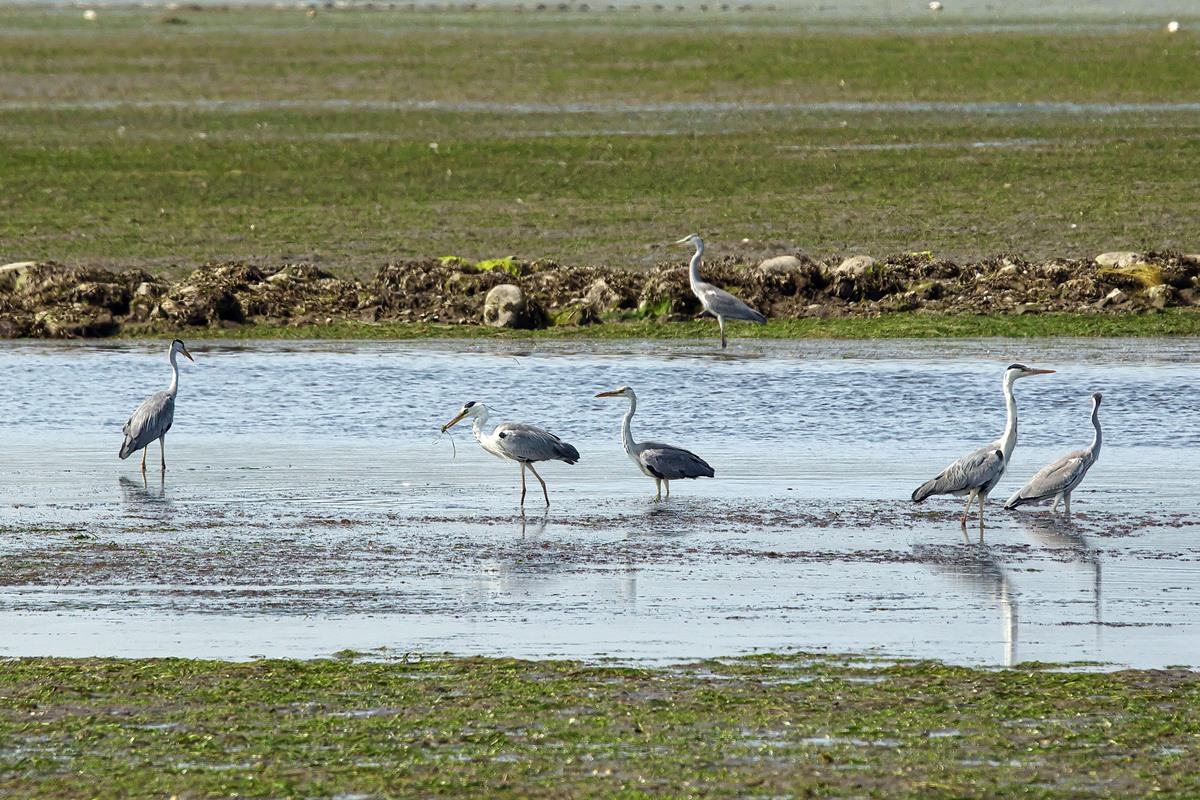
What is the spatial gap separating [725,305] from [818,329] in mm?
1333

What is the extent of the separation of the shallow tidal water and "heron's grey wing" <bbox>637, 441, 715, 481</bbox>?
232 mm

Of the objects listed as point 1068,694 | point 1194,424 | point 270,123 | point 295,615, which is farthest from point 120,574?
point 270,123

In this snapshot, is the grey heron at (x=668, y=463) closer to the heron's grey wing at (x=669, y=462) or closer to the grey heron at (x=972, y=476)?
the heron's grey wing at (x=669, y=462)

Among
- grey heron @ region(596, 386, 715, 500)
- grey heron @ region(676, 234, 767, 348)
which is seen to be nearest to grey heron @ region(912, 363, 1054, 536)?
grey heron @ region(596, 386, 715, 500)

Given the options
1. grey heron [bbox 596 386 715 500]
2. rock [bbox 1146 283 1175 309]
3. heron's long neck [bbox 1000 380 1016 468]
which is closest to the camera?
heron's long neck [bbox 1000 380 1016 468]

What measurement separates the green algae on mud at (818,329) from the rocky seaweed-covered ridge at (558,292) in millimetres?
307

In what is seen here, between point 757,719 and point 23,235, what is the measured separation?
25105 millimetres

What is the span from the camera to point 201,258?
1121 inches

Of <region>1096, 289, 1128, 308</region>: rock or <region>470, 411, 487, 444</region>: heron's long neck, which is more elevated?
<region>1096, 289, 1128, 308</region>: rock

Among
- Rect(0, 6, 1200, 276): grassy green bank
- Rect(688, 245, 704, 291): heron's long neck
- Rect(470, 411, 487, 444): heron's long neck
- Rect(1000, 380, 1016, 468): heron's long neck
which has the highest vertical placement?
Rect(0, 6, 1200, 276): grassy green bank

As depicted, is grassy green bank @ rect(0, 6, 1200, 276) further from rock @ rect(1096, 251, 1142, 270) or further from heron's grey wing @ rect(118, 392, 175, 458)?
heron's grey wing @ rect(118, 392, 175, 458)

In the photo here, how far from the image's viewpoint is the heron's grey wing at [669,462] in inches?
550

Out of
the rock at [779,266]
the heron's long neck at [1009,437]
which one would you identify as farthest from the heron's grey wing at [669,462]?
the rock at [779,266]

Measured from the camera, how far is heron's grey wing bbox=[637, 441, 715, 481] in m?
14.0
